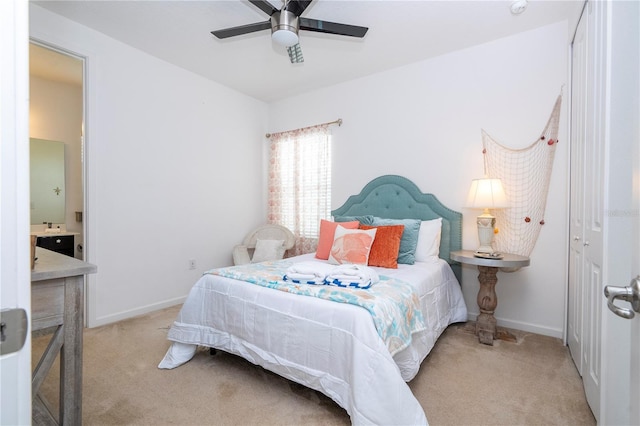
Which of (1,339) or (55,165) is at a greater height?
(55,165)

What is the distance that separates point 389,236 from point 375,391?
1489 millimetres

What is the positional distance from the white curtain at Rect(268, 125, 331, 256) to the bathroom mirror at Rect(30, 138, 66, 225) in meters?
2.51

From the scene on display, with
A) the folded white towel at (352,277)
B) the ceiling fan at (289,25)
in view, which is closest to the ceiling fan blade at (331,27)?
the ceiling fan at (289,25)

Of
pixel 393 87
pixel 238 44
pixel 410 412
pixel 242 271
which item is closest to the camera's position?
pixel 410 412

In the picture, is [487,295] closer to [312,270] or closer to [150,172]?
[312,270]

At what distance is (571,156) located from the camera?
8.27 feet

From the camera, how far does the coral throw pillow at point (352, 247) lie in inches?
104

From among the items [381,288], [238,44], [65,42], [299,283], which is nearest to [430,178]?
[381,288]

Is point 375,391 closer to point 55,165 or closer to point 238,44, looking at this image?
point 238,44

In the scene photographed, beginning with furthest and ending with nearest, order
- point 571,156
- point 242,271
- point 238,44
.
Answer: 1. point 238,44
2. point 571,156
3. point 242,271

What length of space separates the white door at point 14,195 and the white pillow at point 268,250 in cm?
337

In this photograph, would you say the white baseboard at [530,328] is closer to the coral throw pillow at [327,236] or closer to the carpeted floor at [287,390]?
the carpeted floor at [287,390]

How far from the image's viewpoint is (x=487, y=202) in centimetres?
260

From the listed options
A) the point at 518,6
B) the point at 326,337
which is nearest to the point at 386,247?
the point at 326,337
